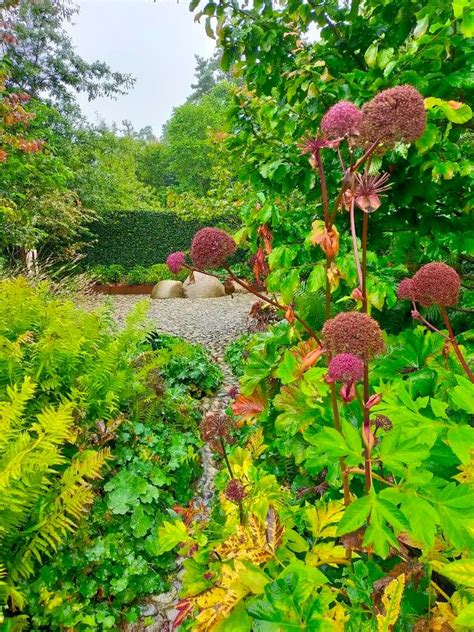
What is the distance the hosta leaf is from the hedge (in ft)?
33.3

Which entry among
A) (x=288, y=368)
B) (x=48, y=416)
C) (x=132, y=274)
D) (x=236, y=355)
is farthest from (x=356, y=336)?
(x=132, y=274)

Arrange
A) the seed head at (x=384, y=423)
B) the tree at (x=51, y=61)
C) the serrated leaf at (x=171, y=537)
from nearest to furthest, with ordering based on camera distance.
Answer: the seed head at (x=384, y=423)
the serrated leaf at (x=171, y=537)
the tree at (x=51, y=61)

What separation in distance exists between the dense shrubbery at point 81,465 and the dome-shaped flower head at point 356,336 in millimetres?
1026

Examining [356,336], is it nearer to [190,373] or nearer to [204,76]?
[190,373]

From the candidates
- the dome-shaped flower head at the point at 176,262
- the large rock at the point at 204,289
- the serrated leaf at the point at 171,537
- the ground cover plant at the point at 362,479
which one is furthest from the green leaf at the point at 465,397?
the large rock at the point at 204,289

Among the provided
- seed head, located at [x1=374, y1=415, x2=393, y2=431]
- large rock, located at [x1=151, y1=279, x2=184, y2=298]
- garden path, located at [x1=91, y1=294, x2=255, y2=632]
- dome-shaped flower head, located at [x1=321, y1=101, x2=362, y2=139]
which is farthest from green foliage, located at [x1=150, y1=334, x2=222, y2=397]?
large rock, located at [x1=151, y1=279, x2=184, y2=298]

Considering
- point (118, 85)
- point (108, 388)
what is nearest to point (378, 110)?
point (108, 388)

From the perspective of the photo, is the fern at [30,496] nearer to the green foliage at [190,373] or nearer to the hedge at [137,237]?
the green foliage at [190,373]

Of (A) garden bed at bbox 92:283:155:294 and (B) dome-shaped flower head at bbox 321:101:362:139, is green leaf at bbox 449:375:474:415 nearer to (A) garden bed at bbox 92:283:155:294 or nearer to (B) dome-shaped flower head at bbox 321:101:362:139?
(B) dome-shaped flower head at bbox 321:101:362:139

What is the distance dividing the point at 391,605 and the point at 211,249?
705 millimetres

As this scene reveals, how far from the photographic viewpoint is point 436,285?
0.79m

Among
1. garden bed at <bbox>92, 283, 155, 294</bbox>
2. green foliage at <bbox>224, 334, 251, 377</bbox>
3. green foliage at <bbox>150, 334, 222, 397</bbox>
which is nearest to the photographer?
green foliage at <bbox>150, 334, 222, 397</bbox>

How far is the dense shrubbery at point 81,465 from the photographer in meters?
1.47

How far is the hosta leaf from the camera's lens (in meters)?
0.63
